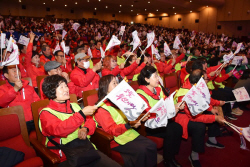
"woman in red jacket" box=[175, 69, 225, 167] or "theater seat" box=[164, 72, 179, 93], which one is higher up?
"theater seat" box=[164, 72, 179, 93]

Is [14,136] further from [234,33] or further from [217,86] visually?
[234,33]

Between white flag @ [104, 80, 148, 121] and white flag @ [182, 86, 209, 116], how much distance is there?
0.60 meters

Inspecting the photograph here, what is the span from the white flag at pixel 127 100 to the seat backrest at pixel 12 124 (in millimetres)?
1033

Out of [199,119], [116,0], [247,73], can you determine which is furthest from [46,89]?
[116,0]

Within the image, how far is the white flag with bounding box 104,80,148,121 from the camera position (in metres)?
1.47

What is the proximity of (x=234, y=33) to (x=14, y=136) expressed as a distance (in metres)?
22.0

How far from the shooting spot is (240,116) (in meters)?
3.90

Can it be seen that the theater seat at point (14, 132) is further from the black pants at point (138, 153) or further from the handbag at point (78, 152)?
the black pants at point (138, 153)

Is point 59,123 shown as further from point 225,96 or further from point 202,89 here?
point 225,96

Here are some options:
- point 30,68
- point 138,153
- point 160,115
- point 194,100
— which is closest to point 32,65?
point 30,68

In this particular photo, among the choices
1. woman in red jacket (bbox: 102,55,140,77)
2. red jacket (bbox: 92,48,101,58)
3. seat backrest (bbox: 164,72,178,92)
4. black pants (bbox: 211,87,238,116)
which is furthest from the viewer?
red jacket (bbox: 92,48,101,58)

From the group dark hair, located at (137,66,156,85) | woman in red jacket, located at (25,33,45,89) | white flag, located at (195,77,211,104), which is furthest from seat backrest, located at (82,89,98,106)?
woman in red jacket, located at (25,33,45,89)

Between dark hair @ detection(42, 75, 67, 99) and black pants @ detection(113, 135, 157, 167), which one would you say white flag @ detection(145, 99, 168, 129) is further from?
dark hair @ detection(42, 75, 67, 99)

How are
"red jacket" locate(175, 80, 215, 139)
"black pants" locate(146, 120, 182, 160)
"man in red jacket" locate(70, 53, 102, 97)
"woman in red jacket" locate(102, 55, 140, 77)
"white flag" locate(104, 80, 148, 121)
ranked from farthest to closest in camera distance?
"woman in red jacket" locate(102, 55, 140, 77)
"man in red jacket" locate(70, 53, 102, 97)
"red jacket" locate(175, 80, 215, 139)
"black pants" locate(146, 120, 182, 160)
"white flag" locate(104, 80, 148, 121)
